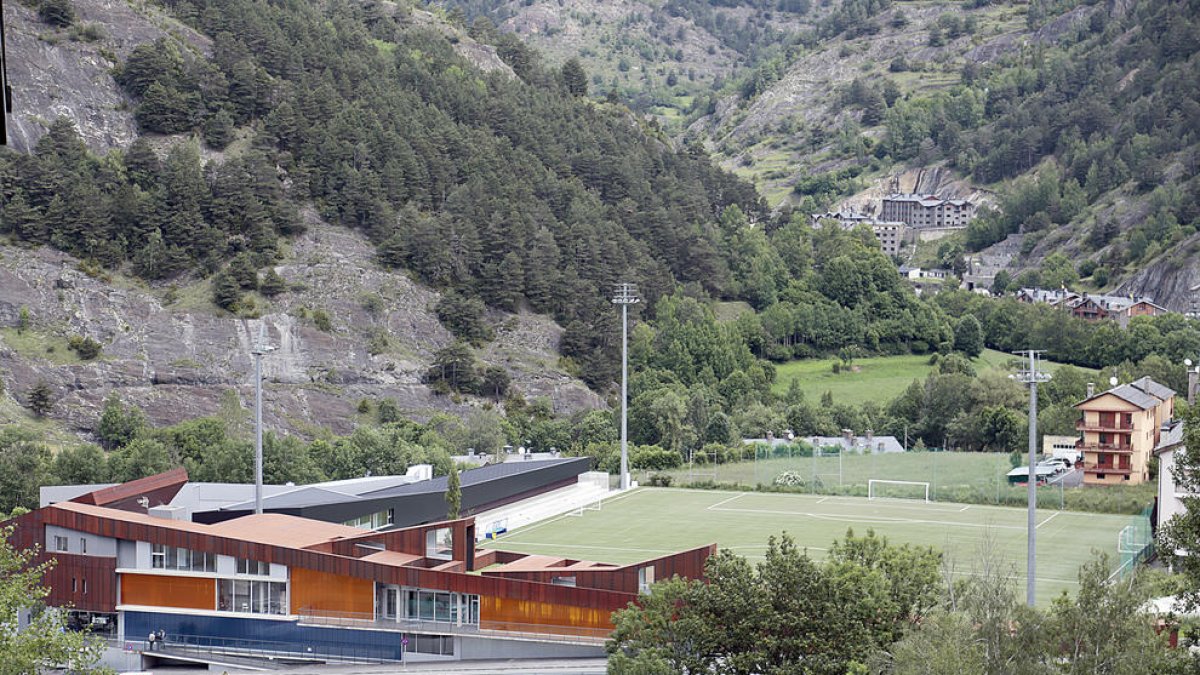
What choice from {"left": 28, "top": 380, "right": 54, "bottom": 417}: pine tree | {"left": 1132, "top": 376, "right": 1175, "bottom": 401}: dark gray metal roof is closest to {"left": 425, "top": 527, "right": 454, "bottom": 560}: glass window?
{"left": 1132, "top": 376, "right": 1175, "bottom": 401}: dark gray metal roof

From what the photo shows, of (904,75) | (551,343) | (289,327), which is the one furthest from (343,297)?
(904,75)

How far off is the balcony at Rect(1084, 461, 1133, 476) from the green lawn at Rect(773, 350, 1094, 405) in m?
25.9

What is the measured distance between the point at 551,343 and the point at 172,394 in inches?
858

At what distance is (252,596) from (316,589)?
1.37 metres

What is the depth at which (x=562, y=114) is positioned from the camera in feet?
343

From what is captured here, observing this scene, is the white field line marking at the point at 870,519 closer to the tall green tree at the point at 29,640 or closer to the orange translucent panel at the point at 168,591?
the orange translucent panel at the point at 168,591

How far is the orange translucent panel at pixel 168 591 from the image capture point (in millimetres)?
32312

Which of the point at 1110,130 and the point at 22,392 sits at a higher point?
the point at 1110,130

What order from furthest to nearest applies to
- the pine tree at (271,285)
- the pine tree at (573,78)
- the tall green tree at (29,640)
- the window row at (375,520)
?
the pine tree at (573,78) → the pine tree at (271,285) → the window row at (375,520) → the tall green tree at (29,640)

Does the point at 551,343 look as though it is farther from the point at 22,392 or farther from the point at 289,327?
the point at 22,392

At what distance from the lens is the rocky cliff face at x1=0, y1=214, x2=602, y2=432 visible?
216ft

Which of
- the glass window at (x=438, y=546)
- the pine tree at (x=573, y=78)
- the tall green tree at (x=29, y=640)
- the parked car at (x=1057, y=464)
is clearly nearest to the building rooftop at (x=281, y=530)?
the glass window at (x=438, y=546)

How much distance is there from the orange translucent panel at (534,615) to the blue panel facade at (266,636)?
176 centimetres

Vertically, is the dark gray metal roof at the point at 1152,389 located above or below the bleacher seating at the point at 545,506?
above
